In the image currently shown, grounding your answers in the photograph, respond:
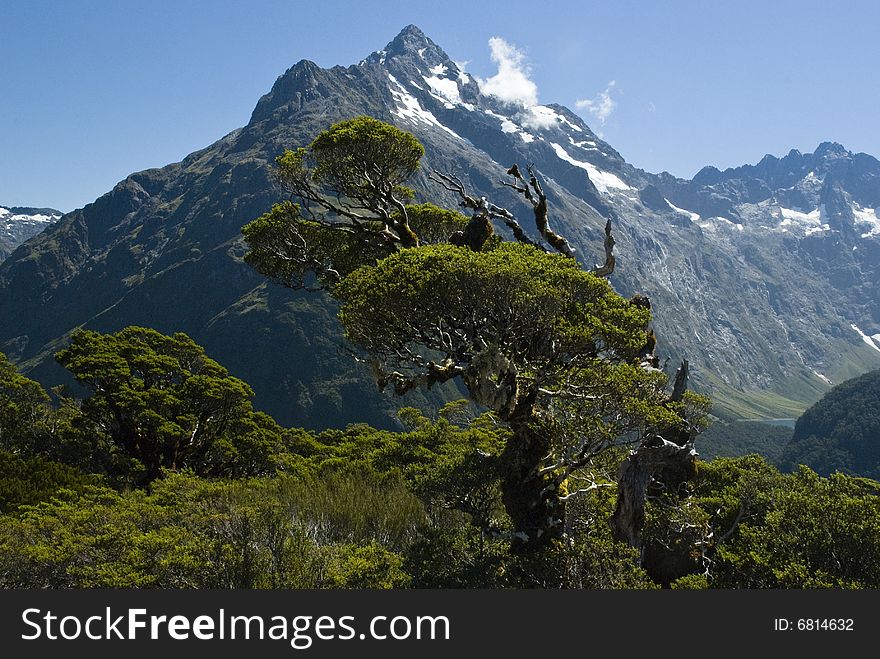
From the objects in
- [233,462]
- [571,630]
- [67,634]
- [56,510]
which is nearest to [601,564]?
[571,630]

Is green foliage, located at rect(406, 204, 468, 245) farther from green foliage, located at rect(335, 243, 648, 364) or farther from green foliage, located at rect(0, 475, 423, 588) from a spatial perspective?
green foliage, located at rect(0, 475, 423, 588)

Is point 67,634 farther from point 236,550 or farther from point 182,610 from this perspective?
point 236,550

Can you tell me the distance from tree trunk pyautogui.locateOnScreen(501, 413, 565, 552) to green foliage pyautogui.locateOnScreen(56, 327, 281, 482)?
15.9m

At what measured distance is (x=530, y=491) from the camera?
16.1m

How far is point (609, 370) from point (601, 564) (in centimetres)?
444

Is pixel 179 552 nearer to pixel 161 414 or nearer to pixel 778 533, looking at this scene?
pixel 778 533

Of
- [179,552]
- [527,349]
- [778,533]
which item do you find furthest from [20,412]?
[778,533]

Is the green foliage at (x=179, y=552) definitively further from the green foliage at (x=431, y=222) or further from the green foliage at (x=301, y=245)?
the green foliage at (x=431, y=222)

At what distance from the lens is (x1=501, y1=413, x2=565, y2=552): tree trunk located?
51.9 feet

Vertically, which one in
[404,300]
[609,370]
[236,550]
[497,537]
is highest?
[404,300]

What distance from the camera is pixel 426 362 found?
1712 centimetres

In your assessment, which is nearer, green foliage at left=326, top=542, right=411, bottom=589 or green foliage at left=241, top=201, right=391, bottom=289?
green foliage at left=326, top=542, right=411, bottom=589

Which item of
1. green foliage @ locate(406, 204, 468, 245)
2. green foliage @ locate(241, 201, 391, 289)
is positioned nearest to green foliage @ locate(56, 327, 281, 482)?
green foliage @ locate(241, 201, 391, 289)

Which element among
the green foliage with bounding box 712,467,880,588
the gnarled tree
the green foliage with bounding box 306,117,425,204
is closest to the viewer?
the green foliage with bounding box 712,467,880,588
